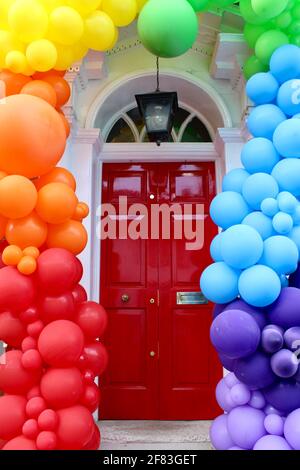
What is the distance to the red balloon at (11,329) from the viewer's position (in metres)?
2.39

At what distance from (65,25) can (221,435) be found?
2624 mm

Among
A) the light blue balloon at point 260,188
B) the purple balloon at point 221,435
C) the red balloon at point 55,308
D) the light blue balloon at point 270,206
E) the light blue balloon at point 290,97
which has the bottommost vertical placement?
the purple balloon at point 221,435

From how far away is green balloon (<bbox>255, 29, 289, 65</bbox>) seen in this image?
2613mm

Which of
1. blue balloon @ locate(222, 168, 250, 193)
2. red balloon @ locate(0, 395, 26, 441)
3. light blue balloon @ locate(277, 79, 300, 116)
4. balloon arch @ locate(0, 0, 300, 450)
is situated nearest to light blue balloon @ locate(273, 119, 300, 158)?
balloon arch @ locate(0, 0, 300, 450)

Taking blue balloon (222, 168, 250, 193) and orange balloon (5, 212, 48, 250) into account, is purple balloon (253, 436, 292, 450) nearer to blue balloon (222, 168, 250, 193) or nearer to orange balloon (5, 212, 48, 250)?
blue balloon (222, 168, 250, 193)

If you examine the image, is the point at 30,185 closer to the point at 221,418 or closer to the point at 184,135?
the point at 221,418

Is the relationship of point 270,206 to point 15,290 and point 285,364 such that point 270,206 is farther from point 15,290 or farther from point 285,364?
point 15,290

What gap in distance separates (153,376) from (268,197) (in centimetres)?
214

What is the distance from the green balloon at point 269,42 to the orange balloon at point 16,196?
5.75 ft

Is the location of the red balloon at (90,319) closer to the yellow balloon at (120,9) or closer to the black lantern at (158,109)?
the black lantern at (158,109)

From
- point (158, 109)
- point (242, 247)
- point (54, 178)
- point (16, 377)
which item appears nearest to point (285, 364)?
point (242, 247)

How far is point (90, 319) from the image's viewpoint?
2486 millimetres

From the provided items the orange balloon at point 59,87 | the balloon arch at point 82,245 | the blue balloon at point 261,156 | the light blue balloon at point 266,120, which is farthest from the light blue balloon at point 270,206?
the orange balloon at point 59,87

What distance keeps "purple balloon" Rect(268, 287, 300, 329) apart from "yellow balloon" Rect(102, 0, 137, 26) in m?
2.04
